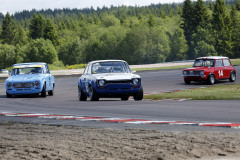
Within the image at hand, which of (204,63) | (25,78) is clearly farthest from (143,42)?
(25,78)

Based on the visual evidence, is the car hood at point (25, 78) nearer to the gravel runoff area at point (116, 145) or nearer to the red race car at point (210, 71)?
the red race car at point (210, 71)

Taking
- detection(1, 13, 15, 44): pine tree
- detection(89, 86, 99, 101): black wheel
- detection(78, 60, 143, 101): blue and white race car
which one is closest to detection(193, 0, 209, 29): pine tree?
detection(1, 13, 15, 44): pine tree

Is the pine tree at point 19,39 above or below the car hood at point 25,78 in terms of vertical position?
above

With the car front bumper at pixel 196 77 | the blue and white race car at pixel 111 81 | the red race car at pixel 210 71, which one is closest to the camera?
the blue and white race car at pixel 111 81

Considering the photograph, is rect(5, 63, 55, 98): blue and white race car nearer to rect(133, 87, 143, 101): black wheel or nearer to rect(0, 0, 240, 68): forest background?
rect(133, 87, 143, 101): black wheel

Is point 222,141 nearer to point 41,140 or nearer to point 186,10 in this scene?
point 41,140

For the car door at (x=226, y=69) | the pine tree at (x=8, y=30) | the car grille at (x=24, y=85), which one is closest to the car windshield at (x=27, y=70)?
the car grille at (x=24, y=85)

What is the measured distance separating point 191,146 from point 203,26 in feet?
378

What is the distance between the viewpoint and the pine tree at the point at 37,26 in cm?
13725

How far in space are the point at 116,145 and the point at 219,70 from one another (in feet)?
70.9

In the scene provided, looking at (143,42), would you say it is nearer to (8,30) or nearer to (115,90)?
(8,30)

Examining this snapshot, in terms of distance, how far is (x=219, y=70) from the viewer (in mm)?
28094

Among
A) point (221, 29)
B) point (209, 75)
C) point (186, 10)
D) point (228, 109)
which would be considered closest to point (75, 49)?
point (186, 10)

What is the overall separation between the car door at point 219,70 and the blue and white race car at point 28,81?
10935 mm
